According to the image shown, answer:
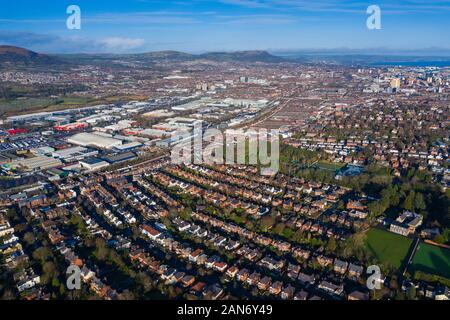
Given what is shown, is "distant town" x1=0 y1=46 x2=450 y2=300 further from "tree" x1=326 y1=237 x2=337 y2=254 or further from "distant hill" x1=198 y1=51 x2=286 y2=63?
"distant hill" x1=198 y1=51 x2=286 y2=63

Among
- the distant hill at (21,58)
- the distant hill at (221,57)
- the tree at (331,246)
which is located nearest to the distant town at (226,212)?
the tree at (331,246)

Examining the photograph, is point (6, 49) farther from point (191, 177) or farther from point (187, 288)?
point (187, 288)

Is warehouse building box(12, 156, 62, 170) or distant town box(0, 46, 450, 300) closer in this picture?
distant town box(0, 46, 450, 300)
